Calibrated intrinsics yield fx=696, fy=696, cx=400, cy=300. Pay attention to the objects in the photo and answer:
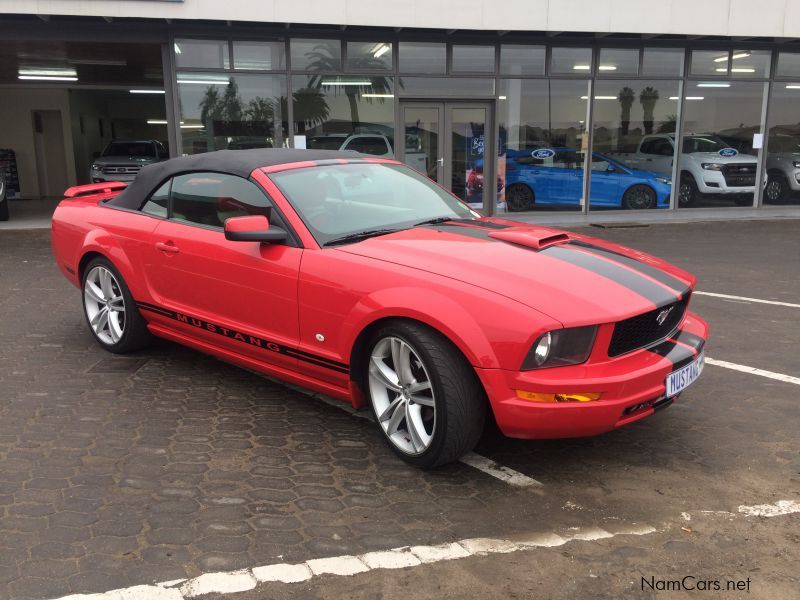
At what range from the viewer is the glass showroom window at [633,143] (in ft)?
48.9

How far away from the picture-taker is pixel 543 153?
586 inches

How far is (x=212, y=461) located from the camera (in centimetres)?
360

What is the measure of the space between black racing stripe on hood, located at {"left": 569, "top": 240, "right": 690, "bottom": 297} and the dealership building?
32.3ft

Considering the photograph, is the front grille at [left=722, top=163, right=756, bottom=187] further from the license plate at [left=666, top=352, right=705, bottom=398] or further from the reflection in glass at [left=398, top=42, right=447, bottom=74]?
the license plate at [left=666, top=352, right=705, bottom=398]

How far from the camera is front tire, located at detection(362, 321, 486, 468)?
10.5ft

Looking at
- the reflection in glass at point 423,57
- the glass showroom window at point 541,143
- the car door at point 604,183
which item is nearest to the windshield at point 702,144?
the car door at point 604,183

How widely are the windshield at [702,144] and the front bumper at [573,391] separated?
13801 millimetres

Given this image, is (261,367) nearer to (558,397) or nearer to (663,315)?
(558,397)

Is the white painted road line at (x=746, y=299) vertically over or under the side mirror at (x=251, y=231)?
under

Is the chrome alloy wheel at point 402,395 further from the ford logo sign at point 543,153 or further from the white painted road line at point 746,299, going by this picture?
the ford logo sign at point 543,153

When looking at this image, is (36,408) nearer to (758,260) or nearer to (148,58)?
(758,260)

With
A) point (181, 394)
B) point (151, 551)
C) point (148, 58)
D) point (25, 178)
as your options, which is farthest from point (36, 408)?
point (25, 178)

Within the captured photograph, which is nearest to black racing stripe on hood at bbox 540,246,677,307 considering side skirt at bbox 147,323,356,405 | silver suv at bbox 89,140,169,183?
side skirt at bbox 147,323,356,405

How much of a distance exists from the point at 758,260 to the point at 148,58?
44.1ft
